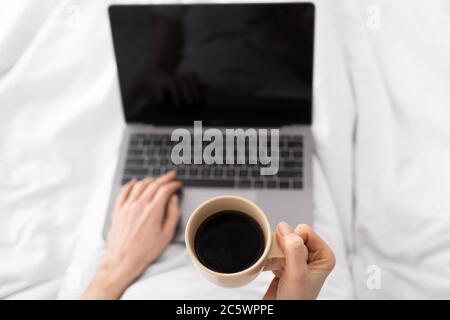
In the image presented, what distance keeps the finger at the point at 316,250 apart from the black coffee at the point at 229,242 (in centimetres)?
6

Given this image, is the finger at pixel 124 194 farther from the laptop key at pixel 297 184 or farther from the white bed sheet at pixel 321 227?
the laptop key at pixel 297 184

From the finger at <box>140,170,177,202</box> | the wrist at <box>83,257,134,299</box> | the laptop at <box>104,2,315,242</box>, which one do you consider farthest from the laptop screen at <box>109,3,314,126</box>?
the wrist at <box>83,257,134,299</box>

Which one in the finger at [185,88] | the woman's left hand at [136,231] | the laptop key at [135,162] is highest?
the finger at [185,88]

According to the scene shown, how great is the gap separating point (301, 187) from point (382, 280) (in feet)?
0.66

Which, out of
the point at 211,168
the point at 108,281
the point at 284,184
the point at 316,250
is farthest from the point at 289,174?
the point at 108,281

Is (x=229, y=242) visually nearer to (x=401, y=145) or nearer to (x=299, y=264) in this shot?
(x=299, y=264)

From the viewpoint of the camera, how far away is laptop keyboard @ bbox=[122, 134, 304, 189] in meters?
0.81

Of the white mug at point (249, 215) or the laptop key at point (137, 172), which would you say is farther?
the laptop key at point (137, 172)

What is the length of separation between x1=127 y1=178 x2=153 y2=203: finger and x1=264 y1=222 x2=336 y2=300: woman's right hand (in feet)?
1.00

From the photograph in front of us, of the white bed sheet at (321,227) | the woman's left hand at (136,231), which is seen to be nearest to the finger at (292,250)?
the white bed sheet at (321,227)

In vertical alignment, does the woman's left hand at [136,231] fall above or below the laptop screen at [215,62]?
below

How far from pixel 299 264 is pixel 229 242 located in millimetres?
87

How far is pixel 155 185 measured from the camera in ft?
2.69

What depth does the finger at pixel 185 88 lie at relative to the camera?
813mm
